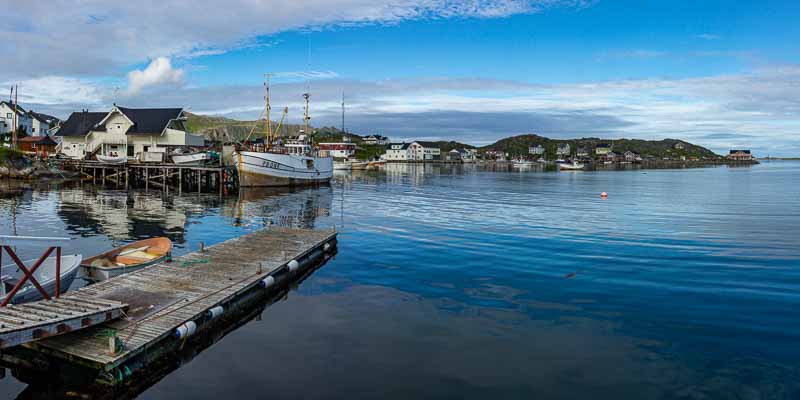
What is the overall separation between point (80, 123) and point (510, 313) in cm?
7352

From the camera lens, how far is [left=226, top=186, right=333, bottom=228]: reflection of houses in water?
103 feet

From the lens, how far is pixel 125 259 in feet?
56.1

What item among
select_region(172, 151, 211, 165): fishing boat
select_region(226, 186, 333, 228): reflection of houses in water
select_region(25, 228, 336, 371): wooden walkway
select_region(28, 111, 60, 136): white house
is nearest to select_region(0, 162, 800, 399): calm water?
select_region(226, 186, 333, 228): reflection of houses in water

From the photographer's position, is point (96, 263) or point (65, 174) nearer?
point (96, 263)

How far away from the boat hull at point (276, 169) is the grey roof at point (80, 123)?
2917 cm

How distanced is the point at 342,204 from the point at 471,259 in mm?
22978

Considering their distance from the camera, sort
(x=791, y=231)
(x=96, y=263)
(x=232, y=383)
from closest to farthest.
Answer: (x=232, y=383)
(x=96, y=263)
(x=791, y=231)

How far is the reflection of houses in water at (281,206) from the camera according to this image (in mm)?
31328

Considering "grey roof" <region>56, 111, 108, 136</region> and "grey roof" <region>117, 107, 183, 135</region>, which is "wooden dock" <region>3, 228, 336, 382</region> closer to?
Answer: "grey roof" <region>117, 107, 183, 135</region>

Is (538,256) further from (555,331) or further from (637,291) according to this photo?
(555,331)

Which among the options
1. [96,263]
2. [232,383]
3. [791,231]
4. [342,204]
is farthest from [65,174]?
[791,231]

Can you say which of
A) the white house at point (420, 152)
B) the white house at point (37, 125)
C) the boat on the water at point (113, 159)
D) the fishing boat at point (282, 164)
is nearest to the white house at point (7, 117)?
the white house at point (37, 125)

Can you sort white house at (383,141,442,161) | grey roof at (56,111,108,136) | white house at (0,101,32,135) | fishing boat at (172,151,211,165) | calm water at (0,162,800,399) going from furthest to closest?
white house at (383,141,442,161), white house at (0,101,32,135), grey roof at (56,111,108,136), fishing boat at (172,151,211,165), calm water at (0,162,800,399)

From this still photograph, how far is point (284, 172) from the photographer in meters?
55.9
